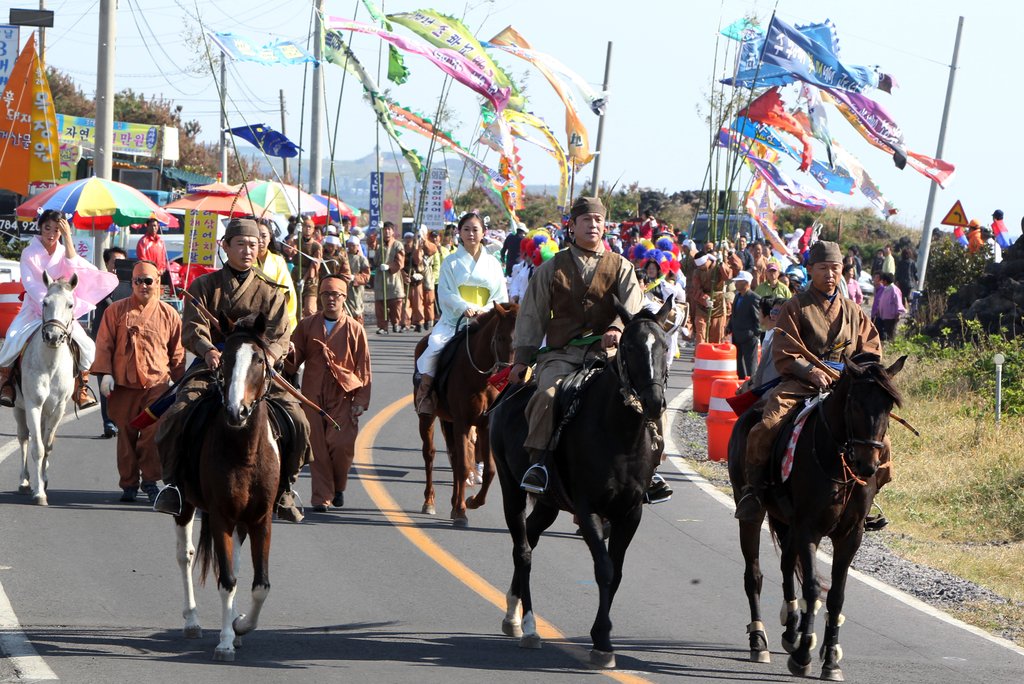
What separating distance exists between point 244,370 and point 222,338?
43.8 inches

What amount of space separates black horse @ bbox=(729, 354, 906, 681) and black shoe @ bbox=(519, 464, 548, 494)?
1470 millimetres

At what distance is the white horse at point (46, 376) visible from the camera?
13.0 meters

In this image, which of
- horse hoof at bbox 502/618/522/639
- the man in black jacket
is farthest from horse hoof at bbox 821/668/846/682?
the man in black jacket

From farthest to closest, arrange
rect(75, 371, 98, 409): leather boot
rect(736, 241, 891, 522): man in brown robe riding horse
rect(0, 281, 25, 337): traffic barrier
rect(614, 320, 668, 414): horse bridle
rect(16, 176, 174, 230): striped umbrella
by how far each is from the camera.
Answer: rect(16, 176, 174, 230): striped umbrella → rect(0, 281, 25, 337): traffic barrier → rect(75, 371, 98, 409): leather boot → rect(736, 241, 891, 522): man in brown robe riding horse → rect(614, 320, 668, 414): horse bridle

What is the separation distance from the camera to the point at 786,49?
25719 millimetres

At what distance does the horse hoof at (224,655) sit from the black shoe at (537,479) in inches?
82.0

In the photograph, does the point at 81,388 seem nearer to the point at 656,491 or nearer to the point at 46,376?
the point at 46,376

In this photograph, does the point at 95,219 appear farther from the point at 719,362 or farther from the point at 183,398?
the point at 183,398

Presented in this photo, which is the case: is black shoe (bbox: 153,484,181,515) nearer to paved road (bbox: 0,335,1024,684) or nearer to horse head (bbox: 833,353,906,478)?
paved road (bbox: 0,335,1024,684)

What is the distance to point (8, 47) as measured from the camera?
96.8 feet

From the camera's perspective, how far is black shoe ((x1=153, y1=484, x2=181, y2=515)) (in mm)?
8625

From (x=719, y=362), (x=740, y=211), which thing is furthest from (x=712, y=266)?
(x=719, y=362)

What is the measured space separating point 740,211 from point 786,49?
180 inches

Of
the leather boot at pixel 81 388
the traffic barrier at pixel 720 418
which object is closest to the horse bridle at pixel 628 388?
the leather boot at pixel 81 388
